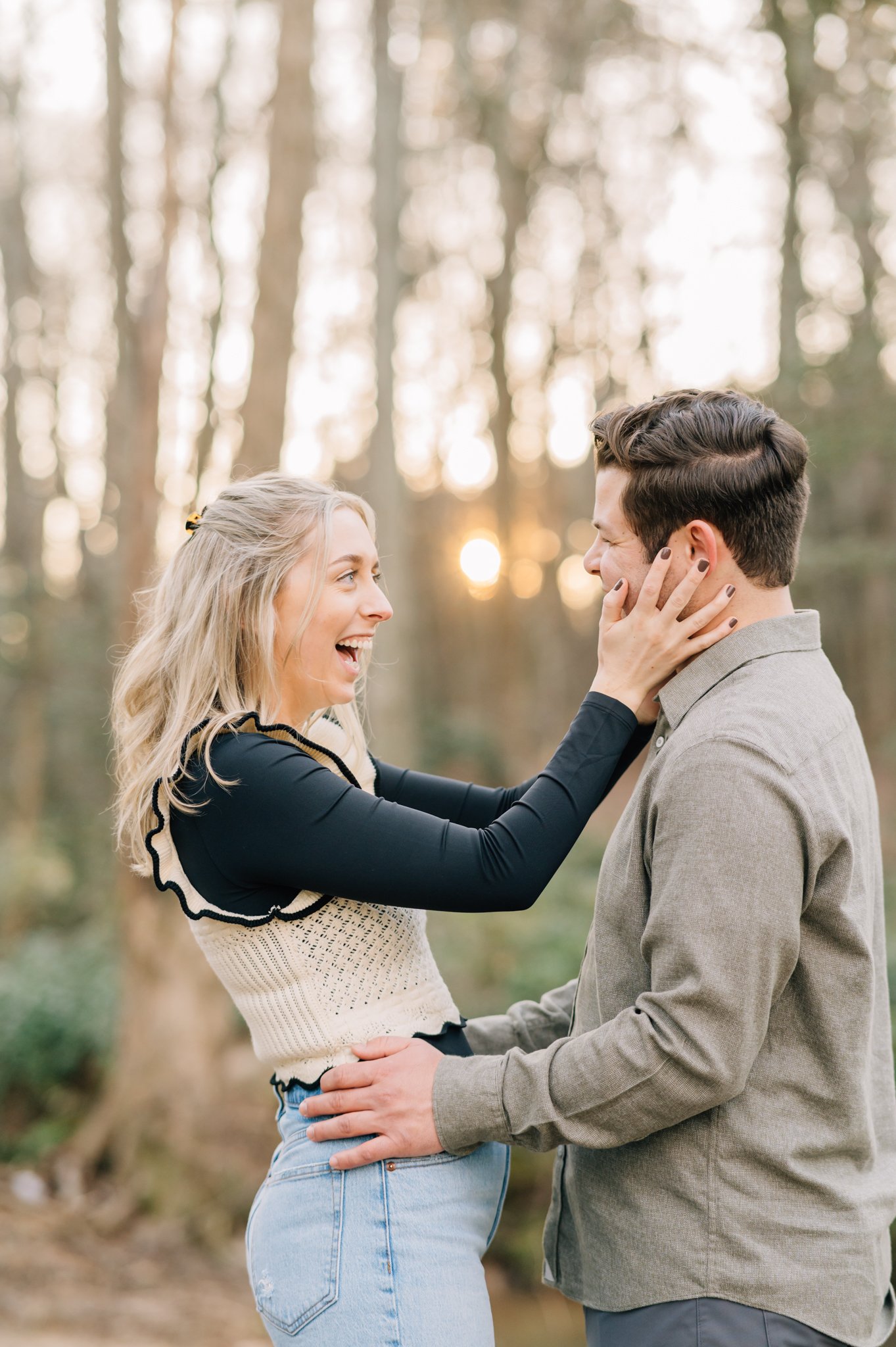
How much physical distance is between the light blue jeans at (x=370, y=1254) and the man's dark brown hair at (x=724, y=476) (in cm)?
115

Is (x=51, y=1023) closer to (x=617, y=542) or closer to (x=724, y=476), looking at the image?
(x=617, y=542)

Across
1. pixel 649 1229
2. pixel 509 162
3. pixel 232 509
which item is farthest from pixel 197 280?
pixel 649 1229

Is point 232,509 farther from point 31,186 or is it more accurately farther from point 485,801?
point 31,186

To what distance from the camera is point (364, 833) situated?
1856mm

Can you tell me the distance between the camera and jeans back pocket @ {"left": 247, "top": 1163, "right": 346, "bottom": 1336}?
1843 millimetres

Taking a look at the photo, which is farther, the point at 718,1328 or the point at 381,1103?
the point at 381,1103

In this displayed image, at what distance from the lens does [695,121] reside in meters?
11.2

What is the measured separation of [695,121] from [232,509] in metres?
10.8

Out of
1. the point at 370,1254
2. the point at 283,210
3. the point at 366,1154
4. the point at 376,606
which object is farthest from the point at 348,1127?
the point at 283,210

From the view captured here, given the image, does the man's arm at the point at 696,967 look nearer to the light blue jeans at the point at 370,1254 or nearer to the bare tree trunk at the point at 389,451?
the light blue jeans at the point at 370,1254

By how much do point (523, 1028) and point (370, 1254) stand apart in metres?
0.62

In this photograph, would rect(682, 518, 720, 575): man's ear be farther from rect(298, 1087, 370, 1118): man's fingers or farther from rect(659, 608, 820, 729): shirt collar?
rect(298, 1087, 370, 1118): man's fingers

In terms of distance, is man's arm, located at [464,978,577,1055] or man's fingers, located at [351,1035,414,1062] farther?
man's arm, located at [464,978,577,1055]

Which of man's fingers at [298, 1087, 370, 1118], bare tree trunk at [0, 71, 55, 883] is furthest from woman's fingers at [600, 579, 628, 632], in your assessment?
bare tree trunk at [0, 71, 55, 883]
